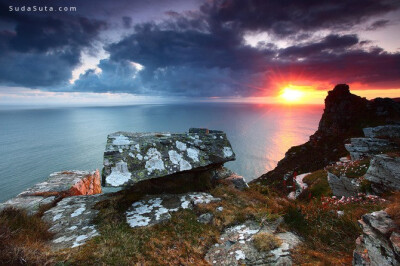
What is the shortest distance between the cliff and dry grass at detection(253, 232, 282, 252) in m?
51.3

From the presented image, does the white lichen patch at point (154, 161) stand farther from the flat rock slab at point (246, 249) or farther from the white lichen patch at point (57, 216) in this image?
the white lichen patch at point (57, 216)

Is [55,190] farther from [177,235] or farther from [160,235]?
[177,235]

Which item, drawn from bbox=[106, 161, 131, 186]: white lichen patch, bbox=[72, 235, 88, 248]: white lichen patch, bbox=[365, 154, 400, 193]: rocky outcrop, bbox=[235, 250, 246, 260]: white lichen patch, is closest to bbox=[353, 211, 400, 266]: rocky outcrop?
bbox=[235, 250, 246, 260]: white lichen patch

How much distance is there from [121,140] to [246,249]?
5.71 meters

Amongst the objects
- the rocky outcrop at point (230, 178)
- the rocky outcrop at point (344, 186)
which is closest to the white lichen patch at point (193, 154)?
the rocky outcrop at point (230, 178)

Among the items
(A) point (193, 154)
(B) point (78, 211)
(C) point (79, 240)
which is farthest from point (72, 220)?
(A) point (193, 154)

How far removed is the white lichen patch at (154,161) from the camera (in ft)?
21.5

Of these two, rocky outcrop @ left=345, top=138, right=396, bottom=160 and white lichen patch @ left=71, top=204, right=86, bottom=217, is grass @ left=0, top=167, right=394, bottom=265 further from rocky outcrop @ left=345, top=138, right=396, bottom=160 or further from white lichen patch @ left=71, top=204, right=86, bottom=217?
rocky outcrop @ left=345, top=138, right=396, bottom=160

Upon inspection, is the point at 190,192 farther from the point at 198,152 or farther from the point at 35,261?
the point at 35,261

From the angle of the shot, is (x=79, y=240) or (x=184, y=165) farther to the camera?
(x=184, y=165)

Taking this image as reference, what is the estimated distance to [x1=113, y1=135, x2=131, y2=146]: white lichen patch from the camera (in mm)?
6838

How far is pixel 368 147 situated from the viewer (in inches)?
1208

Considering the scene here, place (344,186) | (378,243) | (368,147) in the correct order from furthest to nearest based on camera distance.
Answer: (368,147) < (344,186) < (378,243)

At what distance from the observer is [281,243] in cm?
468
